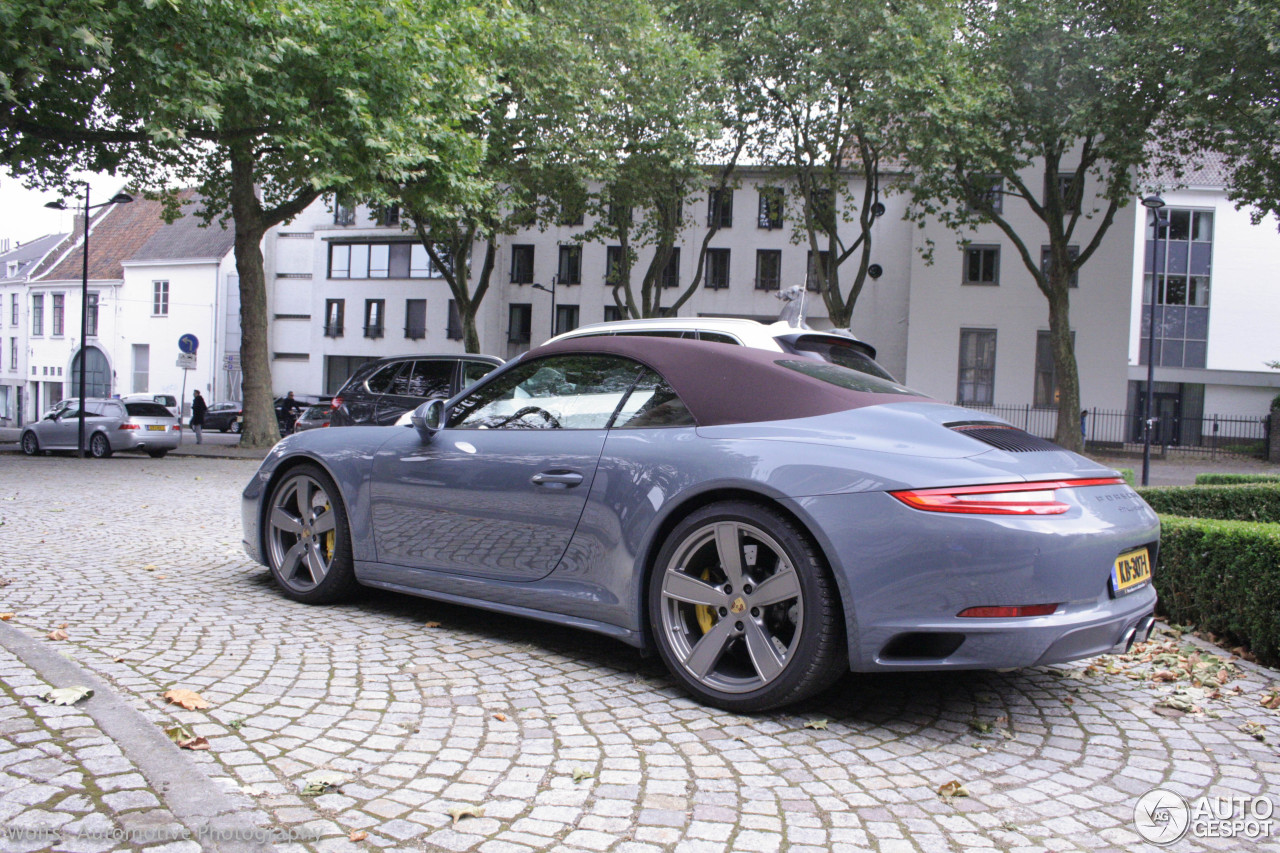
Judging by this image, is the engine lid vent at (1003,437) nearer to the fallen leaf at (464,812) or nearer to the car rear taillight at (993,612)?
the car rear taillight at (993,612)

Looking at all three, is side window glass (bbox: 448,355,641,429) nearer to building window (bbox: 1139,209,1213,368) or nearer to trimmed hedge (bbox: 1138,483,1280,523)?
trimmed hedge (bbox: 1138,483,1280,523)

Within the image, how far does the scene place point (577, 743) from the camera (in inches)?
123

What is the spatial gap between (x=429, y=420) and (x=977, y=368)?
33.3 metres

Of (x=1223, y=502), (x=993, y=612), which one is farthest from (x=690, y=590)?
(x=1223, y=502)

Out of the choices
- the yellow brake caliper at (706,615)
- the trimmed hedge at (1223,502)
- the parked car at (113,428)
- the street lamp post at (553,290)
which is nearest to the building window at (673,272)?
the street lamp post at (553,290)

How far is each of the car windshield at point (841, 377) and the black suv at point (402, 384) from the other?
9059 mm

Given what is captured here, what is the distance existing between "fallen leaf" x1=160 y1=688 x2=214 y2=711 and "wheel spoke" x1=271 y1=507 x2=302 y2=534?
1876mm

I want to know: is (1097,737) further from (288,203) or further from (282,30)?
(288,203)

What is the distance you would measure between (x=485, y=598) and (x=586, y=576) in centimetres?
65

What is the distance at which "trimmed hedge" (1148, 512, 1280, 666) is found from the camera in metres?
4.51

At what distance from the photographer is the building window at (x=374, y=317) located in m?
49.5

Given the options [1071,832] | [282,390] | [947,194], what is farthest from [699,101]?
[282,390]

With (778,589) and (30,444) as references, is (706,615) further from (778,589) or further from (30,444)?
(30,444)

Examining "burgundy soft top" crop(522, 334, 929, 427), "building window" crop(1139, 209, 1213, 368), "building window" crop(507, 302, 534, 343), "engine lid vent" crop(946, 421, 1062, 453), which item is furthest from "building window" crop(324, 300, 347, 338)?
"engine lid vent" crop(946, 421, 1062, 453)
